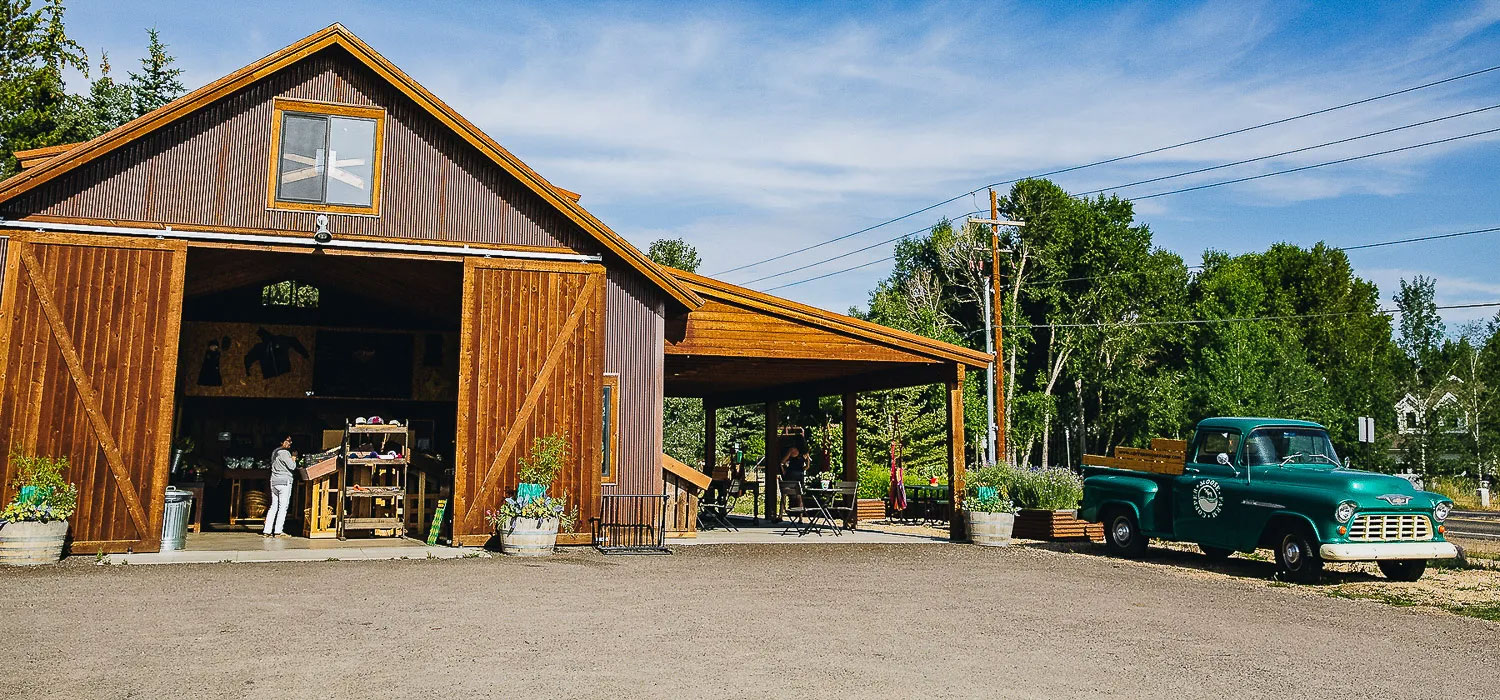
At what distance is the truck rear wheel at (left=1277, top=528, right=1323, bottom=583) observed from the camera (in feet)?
39.6

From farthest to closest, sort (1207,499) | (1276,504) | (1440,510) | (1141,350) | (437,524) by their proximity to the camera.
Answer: (1141,350) < (437,524) < (1207,499) < (1276,504) < (1440,510)

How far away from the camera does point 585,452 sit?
14.7 meters

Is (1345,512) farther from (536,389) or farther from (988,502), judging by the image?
(536,389)

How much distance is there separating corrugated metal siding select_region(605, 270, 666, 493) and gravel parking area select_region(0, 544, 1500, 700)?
3036mm

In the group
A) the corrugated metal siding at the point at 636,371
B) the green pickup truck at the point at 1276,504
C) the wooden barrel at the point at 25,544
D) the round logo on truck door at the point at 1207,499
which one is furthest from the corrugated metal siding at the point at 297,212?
the round logo on truck door at the point at 1207,499

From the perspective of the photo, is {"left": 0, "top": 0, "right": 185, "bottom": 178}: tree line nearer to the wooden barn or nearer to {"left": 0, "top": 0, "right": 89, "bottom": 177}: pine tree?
{"left": 0, "top": 0, "right": 89, "bottom": 177}: pine tree

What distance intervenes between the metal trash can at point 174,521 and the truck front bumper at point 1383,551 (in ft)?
43.3

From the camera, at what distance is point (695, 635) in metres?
7.98

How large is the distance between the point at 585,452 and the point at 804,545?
354cm

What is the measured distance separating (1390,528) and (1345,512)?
2.16 ft

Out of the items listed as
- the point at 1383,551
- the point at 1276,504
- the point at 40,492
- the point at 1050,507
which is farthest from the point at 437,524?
the point at 1050,507

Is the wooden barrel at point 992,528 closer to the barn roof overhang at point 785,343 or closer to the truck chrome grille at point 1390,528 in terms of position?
the barn roof overhang at point 785,343

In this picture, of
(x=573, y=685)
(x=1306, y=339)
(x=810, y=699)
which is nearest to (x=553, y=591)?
(x=573, y=685)

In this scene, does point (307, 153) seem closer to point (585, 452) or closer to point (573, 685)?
point (585, 452)
